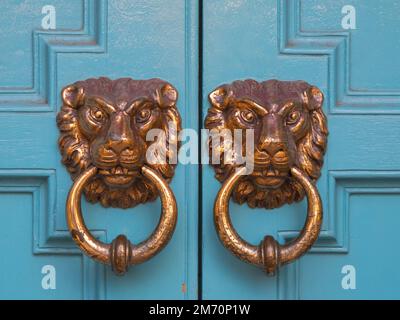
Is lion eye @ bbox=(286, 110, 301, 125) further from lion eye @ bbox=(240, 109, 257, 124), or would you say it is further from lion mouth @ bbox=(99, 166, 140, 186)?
lion mouth @ bbox=(99, 166, 140, 186)

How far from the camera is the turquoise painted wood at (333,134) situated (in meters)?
0.90

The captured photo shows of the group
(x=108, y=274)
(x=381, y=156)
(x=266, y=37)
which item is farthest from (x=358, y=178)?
(x=108, y=274)

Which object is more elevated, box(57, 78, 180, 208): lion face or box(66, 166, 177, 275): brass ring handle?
box(57, 78, 180, 208): lion face

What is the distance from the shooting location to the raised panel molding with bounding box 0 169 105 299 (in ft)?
2.94

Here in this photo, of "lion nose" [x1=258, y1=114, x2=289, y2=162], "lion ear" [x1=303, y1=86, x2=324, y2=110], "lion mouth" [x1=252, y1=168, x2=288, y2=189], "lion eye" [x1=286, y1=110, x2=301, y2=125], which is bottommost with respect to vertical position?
"lion mouth" [x1=252, y1=168, x2=288, y2=189]

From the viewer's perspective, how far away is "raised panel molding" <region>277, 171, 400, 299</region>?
909 millimetres

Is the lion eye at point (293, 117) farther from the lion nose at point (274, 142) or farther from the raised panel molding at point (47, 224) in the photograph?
the raised panel molding at point (47, 224)

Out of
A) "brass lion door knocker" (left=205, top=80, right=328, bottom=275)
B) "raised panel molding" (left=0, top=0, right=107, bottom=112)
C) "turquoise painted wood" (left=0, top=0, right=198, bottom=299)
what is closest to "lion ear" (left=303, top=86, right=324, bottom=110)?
"brass lion door knocker" (left=205, top=80, right=328, bottom=275)

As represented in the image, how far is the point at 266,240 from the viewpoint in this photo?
33.6 inches

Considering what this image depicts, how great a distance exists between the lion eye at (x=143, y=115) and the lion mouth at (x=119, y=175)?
0.17ft

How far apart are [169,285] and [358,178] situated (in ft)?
0.76

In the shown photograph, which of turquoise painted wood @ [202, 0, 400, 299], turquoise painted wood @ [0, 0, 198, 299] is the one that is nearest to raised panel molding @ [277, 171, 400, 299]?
turquoise painted wood @ [202, 0, 400, 299]

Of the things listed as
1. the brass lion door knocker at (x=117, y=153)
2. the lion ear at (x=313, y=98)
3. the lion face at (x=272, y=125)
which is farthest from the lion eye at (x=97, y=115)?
the lion ear at (x=313, y=98)
